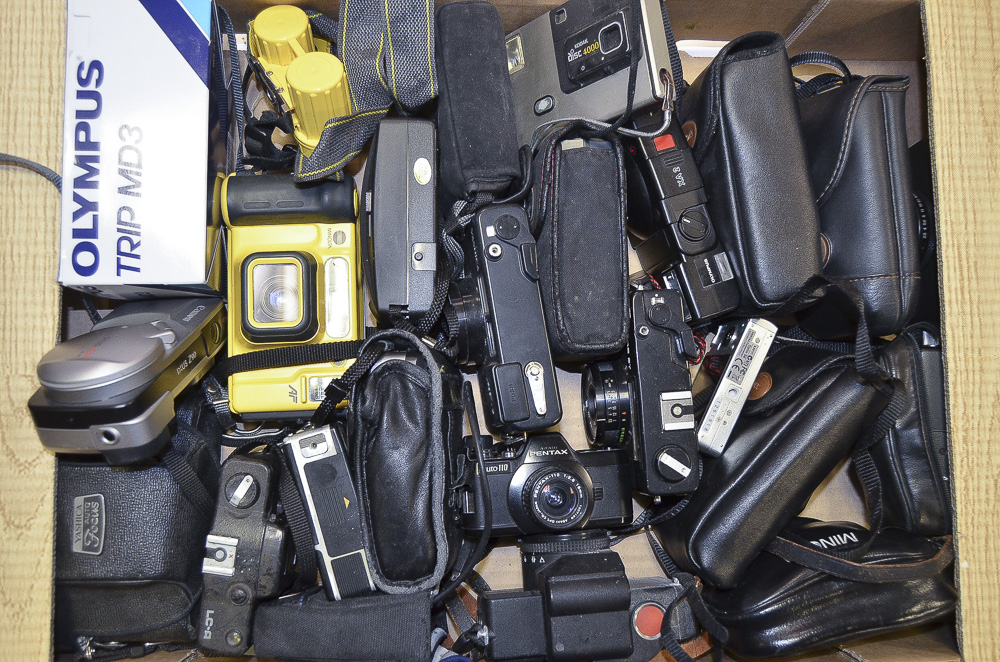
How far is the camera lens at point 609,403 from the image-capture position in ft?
5.16

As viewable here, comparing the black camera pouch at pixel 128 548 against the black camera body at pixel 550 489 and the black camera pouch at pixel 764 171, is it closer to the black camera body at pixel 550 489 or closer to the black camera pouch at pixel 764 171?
the black camera body at pixel 550 489

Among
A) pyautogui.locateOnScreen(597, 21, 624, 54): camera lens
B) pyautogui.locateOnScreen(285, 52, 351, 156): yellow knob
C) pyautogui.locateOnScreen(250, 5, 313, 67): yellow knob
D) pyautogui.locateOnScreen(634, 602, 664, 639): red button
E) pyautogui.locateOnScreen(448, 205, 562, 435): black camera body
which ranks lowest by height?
pyautogui.locateOnScreen(634, 602, 664, 639): red button

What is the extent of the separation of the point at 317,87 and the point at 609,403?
1.00 meters

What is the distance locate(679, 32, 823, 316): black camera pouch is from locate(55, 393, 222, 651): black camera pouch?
1.40 metres

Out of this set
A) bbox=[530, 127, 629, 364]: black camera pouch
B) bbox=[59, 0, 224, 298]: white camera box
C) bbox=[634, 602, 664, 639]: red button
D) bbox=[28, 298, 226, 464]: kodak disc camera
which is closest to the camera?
bbox=[28, 298, 226, 464]: kodak disc camera

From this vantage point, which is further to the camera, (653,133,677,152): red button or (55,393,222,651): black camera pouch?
(653,133,677,152): red button

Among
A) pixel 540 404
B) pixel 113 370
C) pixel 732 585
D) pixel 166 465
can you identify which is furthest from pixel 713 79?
pixel 166 465

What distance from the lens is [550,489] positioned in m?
1.53

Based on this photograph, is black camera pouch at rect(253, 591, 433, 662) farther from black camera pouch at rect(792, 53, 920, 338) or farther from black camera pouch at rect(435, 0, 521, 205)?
black camera pouch at rect(792, 53, 920, 338)

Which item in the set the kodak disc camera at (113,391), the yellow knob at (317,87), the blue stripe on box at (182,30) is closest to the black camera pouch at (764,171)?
the yellow knob at (317,87)

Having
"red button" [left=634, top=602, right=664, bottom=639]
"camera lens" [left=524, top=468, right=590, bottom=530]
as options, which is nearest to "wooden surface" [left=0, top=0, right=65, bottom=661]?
"camera lens" [left=524, top=468, right=590, bottom=530]

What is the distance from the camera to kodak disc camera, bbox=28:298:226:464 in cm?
124

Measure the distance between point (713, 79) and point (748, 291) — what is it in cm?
51

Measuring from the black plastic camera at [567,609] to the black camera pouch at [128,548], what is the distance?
0.71 metres
